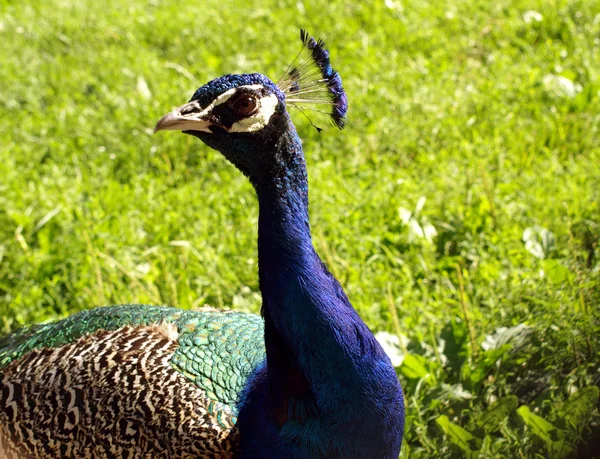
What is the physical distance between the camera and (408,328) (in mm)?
2566

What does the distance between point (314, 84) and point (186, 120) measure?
0.36 m

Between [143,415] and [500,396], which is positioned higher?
[143,415]

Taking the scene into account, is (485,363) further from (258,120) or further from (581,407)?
(258,120)

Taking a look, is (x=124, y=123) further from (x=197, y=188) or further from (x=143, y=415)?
(x=143, y=415)

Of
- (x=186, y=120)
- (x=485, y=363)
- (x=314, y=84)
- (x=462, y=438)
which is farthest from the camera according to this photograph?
(x=485, y=363)

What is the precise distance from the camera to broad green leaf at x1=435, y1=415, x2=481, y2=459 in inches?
78.4

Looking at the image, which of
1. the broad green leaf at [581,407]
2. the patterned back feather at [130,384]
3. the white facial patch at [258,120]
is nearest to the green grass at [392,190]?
the broad green leaf at [581,407]

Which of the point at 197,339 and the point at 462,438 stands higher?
the point at 197,339

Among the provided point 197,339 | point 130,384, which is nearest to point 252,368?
point 197,339

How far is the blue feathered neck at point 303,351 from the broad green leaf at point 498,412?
1.27ft

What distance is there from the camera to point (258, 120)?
168cm

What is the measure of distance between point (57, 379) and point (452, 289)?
135 centimetres

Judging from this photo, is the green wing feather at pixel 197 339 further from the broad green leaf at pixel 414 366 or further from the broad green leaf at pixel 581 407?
the broad green leaf at pixel 581 407

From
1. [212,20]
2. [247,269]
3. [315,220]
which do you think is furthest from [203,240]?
[212,20]
